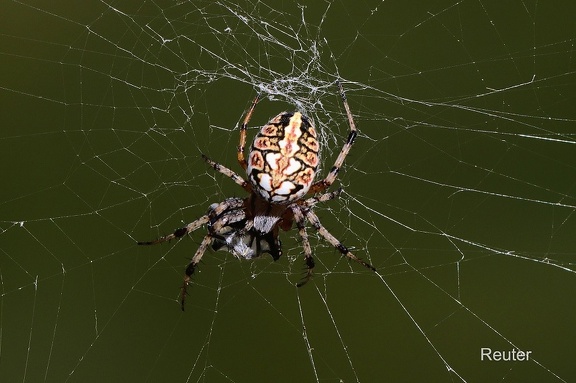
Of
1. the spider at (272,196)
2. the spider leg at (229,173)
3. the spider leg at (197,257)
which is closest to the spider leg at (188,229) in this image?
the spider at (272,196)

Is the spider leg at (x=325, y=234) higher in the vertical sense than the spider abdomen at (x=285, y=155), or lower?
lower

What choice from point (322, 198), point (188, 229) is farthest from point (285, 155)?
point (188, 229)

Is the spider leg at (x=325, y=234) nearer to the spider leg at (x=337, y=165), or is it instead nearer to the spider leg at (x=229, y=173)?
the spider leg at (x=337, y=165)

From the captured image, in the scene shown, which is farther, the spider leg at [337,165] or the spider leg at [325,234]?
the spider leg at [325,234]

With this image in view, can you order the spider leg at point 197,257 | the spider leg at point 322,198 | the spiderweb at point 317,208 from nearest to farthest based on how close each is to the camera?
1. the spider leg at point 322,198
2. the spider leg at point 197,257
3. the spiderweb at point 317,208

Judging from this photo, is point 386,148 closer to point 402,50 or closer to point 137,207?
point 402,50

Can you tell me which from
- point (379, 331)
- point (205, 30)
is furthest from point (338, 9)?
point (379, 331)

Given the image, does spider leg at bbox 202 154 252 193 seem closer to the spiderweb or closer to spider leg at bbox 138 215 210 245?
spider leg at bbox 138 215 210 245

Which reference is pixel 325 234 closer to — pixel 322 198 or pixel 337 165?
pixel 322 198

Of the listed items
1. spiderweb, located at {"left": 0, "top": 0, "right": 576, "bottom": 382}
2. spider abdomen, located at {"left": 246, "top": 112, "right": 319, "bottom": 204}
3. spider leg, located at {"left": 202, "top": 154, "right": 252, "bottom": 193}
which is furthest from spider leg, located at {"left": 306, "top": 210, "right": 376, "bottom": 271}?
spider abdomen, located at {"left": 246, "top": 112, "right": 319, "bottom": 204}
